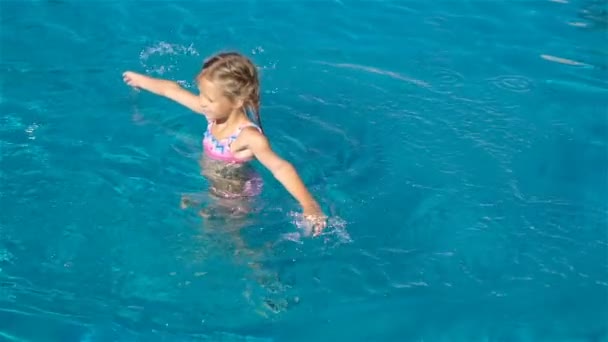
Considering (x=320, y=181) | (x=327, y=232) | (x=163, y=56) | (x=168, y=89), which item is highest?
(x=163, y=56)

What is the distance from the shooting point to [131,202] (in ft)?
15.8

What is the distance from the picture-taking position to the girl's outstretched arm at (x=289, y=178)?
165 inches

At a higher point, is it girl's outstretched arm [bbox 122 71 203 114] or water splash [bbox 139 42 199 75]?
water splash [bbox 139 42 199 75]

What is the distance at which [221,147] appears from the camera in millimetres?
4754

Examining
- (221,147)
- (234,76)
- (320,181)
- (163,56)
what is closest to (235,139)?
(221,147)

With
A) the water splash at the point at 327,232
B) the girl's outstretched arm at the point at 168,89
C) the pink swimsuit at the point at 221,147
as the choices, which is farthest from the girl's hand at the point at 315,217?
the girl's outstretched arm at the point at 168,89

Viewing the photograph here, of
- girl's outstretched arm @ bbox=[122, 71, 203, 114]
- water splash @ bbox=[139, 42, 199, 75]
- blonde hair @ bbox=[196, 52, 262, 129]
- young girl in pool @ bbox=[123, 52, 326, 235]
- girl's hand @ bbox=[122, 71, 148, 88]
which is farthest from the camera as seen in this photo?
water splash @ bbox=[139, 42, 199, 75]

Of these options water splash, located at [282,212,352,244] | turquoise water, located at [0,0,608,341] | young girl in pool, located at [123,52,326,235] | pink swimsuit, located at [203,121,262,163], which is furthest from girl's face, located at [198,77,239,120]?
water splash, located at [282,212,352,244]

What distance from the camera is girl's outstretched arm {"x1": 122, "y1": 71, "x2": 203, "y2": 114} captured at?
17.3 feet

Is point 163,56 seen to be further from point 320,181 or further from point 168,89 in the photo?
point 320,181

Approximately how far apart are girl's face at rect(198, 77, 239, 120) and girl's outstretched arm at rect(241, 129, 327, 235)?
0.18m

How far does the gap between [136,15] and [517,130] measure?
3438 millimetres

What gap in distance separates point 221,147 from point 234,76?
510 mm

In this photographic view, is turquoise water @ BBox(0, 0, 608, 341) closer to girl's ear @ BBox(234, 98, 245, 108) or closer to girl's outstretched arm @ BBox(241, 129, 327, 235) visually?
girl's outstretched arm @ BBox(241, 129, 327, 235)
